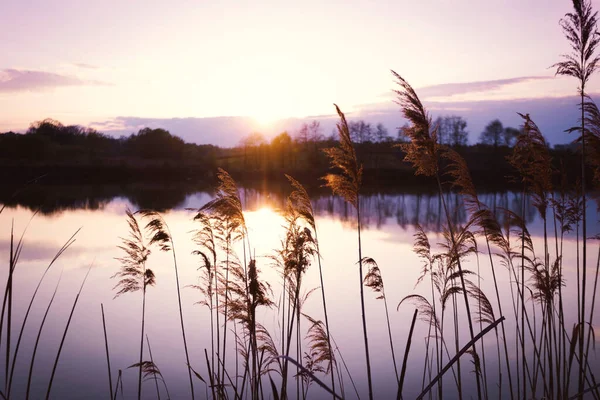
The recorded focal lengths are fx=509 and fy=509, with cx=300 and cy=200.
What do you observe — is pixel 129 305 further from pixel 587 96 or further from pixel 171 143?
pixel 171 143

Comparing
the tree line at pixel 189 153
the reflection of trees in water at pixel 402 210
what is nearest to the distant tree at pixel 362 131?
the tree line at pixel 189 153

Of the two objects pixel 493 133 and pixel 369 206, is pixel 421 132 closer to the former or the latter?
pixel 369 206

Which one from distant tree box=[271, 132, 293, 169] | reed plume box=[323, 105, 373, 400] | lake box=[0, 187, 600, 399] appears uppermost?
distant tree box=[271, 132, 293, 169]

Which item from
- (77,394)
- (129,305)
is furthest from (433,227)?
(77,394)

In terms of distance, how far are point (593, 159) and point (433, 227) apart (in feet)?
71.6

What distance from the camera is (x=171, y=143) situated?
81750 mm

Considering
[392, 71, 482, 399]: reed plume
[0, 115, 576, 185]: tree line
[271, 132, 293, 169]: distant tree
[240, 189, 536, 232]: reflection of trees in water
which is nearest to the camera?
[392, 71, 482, 399]: reed plume

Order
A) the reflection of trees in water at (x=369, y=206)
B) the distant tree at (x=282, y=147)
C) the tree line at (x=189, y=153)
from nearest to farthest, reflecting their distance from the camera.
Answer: the reflection of trees in water at (x=369, y=206), the tree line at (x=189, y=153), the distant tree at (x=282, y=147)

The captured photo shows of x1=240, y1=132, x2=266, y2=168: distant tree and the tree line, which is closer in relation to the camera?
the tree line

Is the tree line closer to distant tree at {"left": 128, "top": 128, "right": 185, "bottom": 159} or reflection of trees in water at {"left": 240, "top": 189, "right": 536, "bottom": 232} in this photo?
distant tree at {"left": 128, "top": 128, "right": 185, "bottom": 159}

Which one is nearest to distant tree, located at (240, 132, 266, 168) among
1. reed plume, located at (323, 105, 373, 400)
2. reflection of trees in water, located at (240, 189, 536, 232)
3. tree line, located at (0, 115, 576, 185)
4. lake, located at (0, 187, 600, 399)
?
tree line, located at (0, 115, 576, 185)

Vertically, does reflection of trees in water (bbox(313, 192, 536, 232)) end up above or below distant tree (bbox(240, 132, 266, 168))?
below

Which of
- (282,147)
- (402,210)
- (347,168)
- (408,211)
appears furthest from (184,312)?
(282,147)

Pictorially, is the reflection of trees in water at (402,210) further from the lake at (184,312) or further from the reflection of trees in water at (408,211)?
the lake at (184,312)
